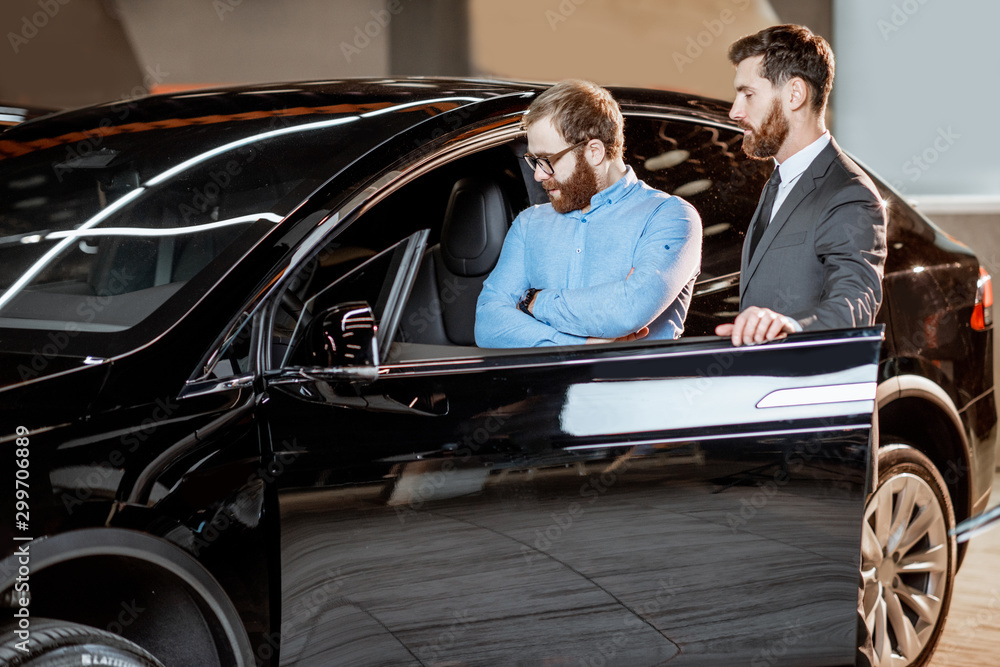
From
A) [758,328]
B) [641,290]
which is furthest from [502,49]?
[758,328]

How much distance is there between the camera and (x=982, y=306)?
9.46ft

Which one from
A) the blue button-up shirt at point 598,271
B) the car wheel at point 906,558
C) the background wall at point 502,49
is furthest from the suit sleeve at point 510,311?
the background wall at point 502,49

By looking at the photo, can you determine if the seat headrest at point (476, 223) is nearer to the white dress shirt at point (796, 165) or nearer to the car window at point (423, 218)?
the car window at point (423, 218)

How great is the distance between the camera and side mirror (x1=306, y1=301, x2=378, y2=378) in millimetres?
1688

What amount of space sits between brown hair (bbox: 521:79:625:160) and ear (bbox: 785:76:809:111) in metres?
0.42

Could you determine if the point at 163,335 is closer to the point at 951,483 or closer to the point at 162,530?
the point at 162,530

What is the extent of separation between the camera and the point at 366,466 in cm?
171

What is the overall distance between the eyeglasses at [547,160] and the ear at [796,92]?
0.45 metres

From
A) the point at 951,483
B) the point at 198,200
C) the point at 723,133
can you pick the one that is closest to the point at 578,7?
the point at 723,133

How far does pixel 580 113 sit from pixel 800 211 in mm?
517

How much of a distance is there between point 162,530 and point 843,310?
123cm

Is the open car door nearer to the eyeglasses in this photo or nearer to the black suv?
the black suv

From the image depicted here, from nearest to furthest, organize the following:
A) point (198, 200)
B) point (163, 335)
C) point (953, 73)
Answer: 1. point (163, 335)
2. point (198, 200)
3. point (953, 73)

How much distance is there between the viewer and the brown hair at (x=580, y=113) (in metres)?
2.21
